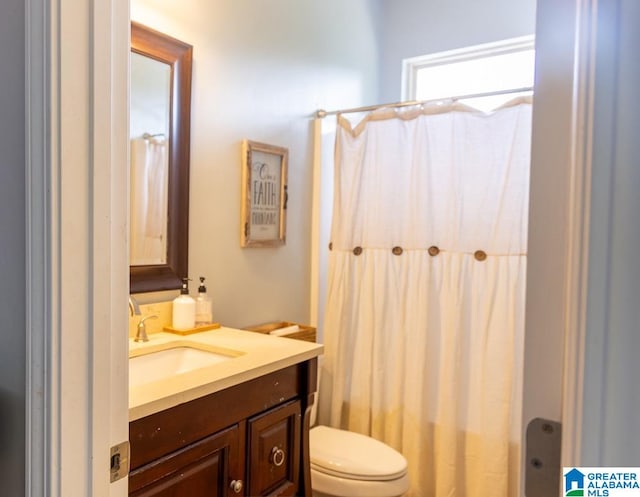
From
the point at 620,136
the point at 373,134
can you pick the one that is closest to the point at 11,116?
the point at 620,136

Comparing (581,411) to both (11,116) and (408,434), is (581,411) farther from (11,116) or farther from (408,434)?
(408,434)

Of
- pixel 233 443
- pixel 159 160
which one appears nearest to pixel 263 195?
pixel 159 160

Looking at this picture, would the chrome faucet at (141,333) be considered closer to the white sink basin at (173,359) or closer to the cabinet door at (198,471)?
the white sink basin at (173,359)

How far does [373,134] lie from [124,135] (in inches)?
64.7

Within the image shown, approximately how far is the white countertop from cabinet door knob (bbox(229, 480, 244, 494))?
0.91 ft

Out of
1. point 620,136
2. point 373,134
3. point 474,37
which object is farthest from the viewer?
point 474,37

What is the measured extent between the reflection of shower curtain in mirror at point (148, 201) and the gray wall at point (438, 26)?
5.55 feet

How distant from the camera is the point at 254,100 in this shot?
2092 mm

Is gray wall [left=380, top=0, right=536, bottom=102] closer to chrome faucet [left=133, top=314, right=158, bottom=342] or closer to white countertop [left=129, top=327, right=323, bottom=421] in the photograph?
white countertop [left=129, top=327, right=323, bottom=421]

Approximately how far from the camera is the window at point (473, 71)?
2588 mm

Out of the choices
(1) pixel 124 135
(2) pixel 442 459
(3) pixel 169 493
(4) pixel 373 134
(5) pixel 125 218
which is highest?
(4) pixel 373 134

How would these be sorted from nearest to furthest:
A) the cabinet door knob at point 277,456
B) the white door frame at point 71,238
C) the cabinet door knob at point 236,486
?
the white door frame at point 71,238 → the cabinet door knob at point 236,486 → the cabinet door knob at point 277,456

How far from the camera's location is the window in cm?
259

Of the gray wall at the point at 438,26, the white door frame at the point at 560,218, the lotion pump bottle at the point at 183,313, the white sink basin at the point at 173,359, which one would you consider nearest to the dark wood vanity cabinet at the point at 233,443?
the white sink basin at the point at 173,359
